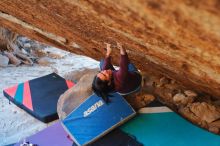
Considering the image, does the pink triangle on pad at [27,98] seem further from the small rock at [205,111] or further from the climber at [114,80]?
the small rock at [205,111]

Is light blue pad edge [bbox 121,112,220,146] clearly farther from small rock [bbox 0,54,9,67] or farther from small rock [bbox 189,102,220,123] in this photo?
small rock [bbox 0,54,9,67]

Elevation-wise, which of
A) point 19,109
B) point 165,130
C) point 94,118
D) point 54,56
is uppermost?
point 165,130

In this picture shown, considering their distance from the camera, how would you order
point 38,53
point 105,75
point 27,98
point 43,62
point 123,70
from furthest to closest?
1. point 38,53
2. point 43,62
3. point 27,98
4. point 105,75
5. point 123,70

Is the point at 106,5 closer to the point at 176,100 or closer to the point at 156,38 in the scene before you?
the point at 156,38

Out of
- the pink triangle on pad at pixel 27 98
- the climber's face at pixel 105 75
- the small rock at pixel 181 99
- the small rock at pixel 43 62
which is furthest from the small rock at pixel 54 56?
the climber's face at pixel 105 75

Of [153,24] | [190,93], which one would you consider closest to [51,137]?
[190,93]

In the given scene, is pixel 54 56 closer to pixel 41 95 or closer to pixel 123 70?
pixel 41 95

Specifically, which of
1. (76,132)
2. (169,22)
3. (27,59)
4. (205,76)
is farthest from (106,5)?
(27,59)

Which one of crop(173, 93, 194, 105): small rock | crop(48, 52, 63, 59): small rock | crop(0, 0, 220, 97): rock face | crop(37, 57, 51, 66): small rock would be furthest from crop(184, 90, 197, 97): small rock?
crop(48, 52, 63, 59): small rock
